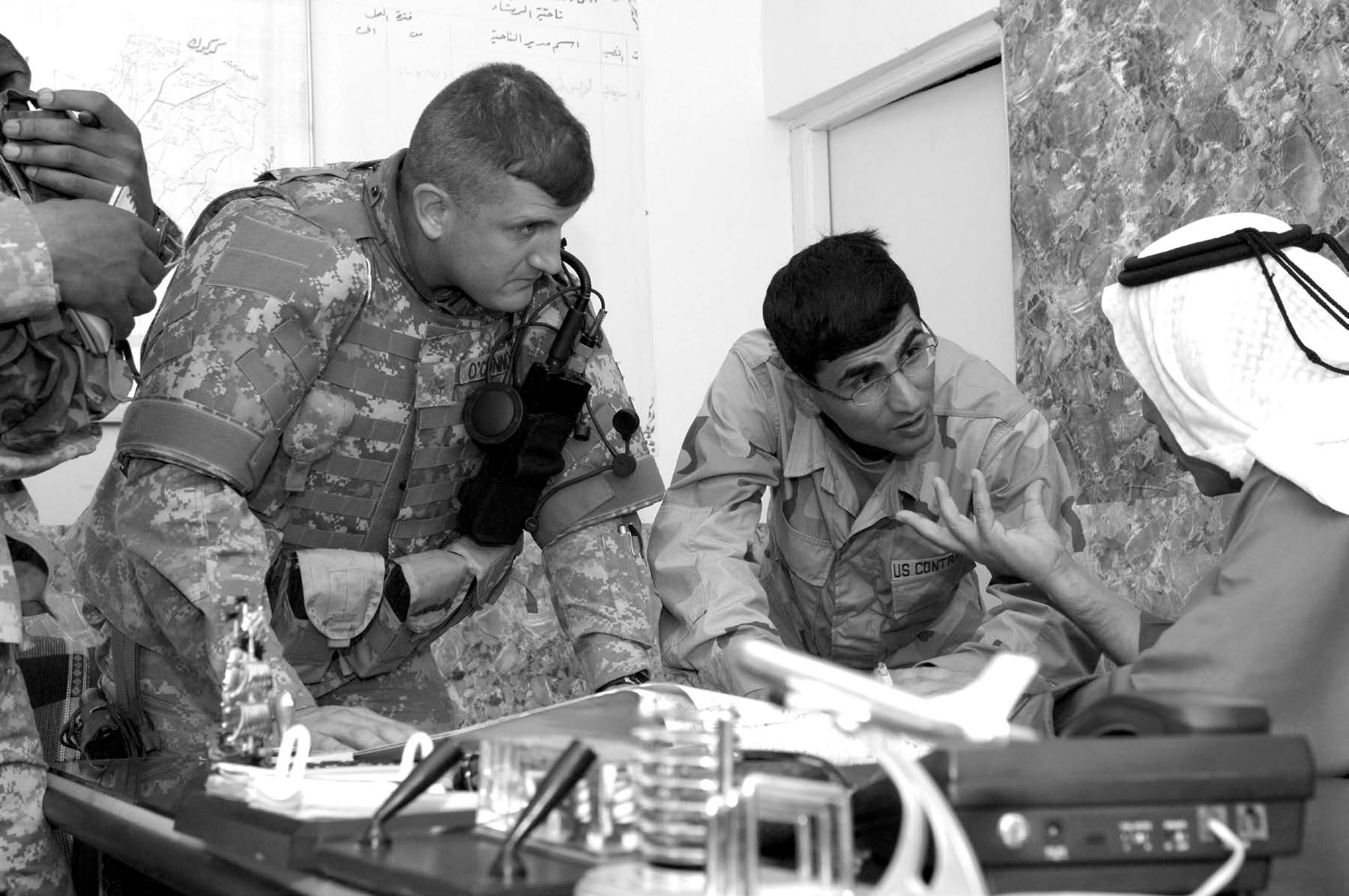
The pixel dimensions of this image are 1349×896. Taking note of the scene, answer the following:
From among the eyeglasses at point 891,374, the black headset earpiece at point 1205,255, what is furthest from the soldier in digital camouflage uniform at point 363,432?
the black headset earpiece at point 1205,255

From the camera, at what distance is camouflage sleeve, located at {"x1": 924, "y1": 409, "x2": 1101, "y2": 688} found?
1.84 meters

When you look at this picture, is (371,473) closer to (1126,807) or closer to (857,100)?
(1126,807)

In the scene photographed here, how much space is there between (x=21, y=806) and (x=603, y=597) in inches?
33.8

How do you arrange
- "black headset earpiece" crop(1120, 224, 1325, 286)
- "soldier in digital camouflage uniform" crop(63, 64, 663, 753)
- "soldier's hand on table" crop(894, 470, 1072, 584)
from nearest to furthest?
"black headset earpiece" crop(1120, 224, 1325, 286) < "soldier in digital camouflage uniform" crop(63, 64, 663, 753) < "soldier's hand on table" crop(894, 470, 1072, 584)

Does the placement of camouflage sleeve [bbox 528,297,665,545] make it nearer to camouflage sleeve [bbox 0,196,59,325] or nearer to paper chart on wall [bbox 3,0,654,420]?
camouflage sleeve [bbox 0,196,59,325]

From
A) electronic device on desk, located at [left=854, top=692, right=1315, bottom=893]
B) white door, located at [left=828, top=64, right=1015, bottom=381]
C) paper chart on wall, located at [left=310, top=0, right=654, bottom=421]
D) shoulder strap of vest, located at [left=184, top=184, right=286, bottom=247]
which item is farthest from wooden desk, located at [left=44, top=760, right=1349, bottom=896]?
white door, located at [left=828, top=64, right=1015, bottom=381]

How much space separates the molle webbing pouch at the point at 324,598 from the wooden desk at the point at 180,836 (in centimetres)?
36

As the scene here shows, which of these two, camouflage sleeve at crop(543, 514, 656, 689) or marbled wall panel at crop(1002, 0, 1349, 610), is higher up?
marbled wall panel at crop(1002, 0, 1349, 610)

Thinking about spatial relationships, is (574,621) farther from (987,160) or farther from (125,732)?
(987,160)

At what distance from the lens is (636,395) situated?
377 centimetres

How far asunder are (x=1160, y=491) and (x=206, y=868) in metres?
2.12

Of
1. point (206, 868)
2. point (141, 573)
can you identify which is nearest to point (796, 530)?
point (141, 573)

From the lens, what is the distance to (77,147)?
1541 millimetres

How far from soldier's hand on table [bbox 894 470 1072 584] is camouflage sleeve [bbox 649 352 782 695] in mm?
279
